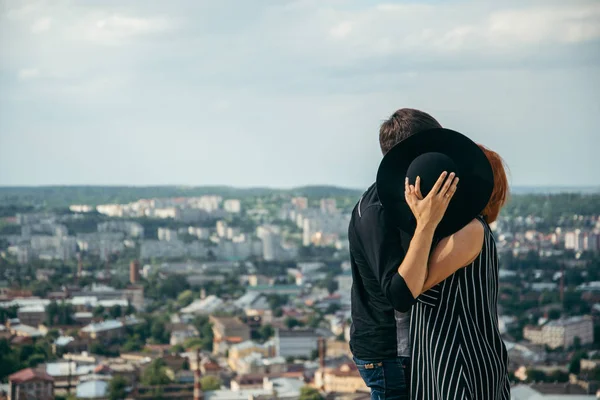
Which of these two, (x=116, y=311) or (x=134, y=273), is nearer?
(x=116, y=311)

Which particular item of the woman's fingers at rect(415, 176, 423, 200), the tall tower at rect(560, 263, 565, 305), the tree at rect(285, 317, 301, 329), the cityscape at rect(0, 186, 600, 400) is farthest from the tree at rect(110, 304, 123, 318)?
the woman's fingers at rect(415, 176, 423, 200)

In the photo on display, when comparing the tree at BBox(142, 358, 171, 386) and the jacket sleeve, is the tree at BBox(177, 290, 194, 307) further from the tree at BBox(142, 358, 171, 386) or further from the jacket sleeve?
the jacket sleeve

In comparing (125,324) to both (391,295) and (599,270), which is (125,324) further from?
(391,295)

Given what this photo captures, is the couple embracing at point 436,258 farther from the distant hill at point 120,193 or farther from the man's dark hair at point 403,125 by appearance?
the distant hill at point 120,193

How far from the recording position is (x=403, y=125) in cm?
104

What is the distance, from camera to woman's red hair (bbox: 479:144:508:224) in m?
1.04

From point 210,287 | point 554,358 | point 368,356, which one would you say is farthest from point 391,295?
point 210,287

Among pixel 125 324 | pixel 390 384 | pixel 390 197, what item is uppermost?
pixel 390 197

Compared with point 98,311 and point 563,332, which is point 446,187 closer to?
point 563,332

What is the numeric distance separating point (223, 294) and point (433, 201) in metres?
27.6

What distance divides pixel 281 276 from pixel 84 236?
7.43m

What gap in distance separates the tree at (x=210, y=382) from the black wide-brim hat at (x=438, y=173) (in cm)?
1341

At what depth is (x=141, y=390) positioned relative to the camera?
13.9 meters

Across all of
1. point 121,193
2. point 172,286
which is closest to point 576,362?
point 172,286
